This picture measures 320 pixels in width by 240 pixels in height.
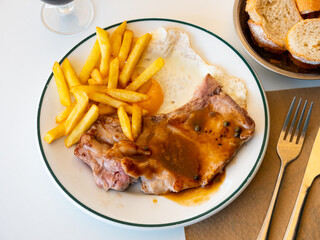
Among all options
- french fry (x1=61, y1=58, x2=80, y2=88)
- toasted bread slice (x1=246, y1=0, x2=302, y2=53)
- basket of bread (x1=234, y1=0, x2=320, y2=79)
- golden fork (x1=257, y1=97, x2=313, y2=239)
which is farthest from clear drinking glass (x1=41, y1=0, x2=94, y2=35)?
golden fork (x1=257, y1=97, x2=313, y2=239)

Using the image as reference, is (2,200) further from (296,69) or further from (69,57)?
(296,69)

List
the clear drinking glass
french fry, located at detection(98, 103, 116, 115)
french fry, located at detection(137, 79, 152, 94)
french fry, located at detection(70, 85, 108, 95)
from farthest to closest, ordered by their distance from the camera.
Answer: the clear drinking glass
french fry, located at detection(137, 79, 152, 94)
french fry, located at detection(98, 103, 116, 115)
french fry, located at detection(70, 85, 108, 95)

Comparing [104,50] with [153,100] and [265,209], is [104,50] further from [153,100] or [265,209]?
[265,209]

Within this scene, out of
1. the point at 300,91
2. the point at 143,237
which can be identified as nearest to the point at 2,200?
the point at 143,237

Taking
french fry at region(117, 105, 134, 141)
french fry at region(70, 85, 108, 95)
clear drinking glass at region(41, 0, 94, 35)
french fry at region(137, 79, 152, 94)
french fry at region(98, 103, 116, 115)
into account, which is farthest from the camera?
clear drinking glass at region(41, 0, 94, 35)

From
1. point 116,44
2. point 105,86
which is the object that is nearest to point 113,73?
point 105,86

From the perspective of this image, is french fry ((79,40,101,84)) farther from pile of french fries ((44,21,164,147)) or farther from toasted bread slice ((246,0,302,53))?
toasted bread slice ((246,0,302,53))
